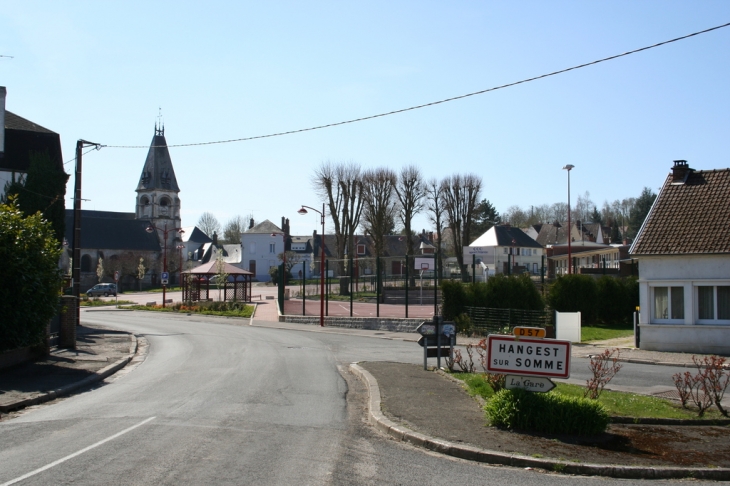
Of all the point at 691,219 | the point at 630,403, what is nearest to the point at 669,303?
the point at 691,219

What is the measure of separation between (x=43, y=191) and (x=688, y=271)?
28.2 m

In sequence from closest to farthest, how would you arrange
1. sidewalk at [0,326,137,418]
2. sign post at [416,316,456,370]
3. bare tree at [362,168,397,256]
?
sidewalk at [0,326,137,418] → sign post at [416,316,456,370] → bare tree at [362,168,397,256]

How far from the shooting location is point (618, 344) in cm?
2481

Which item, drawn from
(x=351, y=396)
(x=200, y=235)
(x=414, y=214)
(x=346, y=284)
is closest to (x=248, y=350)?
(x=351, y=396)

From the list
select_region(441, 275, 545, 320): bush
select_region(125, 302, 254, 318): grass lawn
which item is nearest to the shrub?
select_region(441, 275, 545, 320): bush

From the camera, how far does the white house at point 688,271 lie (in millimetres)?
22406

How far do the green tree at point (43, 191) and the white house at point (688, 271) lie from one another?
2541 cm

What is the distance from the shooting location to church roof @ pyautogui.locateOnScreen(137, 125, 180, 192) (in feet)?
356

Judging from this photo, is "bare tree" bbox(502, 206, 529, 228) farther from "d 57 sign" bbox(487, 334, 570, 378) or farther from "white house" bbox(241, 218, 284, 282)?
"d 57 sign" bbox(487, 334, 570, 378)

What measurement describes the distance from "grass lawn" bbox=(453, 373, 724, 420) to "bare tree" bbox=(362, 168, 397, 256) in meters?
49.9

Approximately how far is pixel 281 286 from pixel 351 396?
29.1 metres

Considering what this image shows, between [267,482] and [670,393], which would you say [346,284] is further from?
[267,482]

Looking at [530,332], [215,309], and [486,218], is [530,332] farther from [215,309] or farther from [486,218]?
[486,218]

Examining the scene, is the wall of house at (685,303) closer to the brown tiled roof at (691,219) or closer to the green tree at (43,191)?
the brown tiled roof at (691,219)
